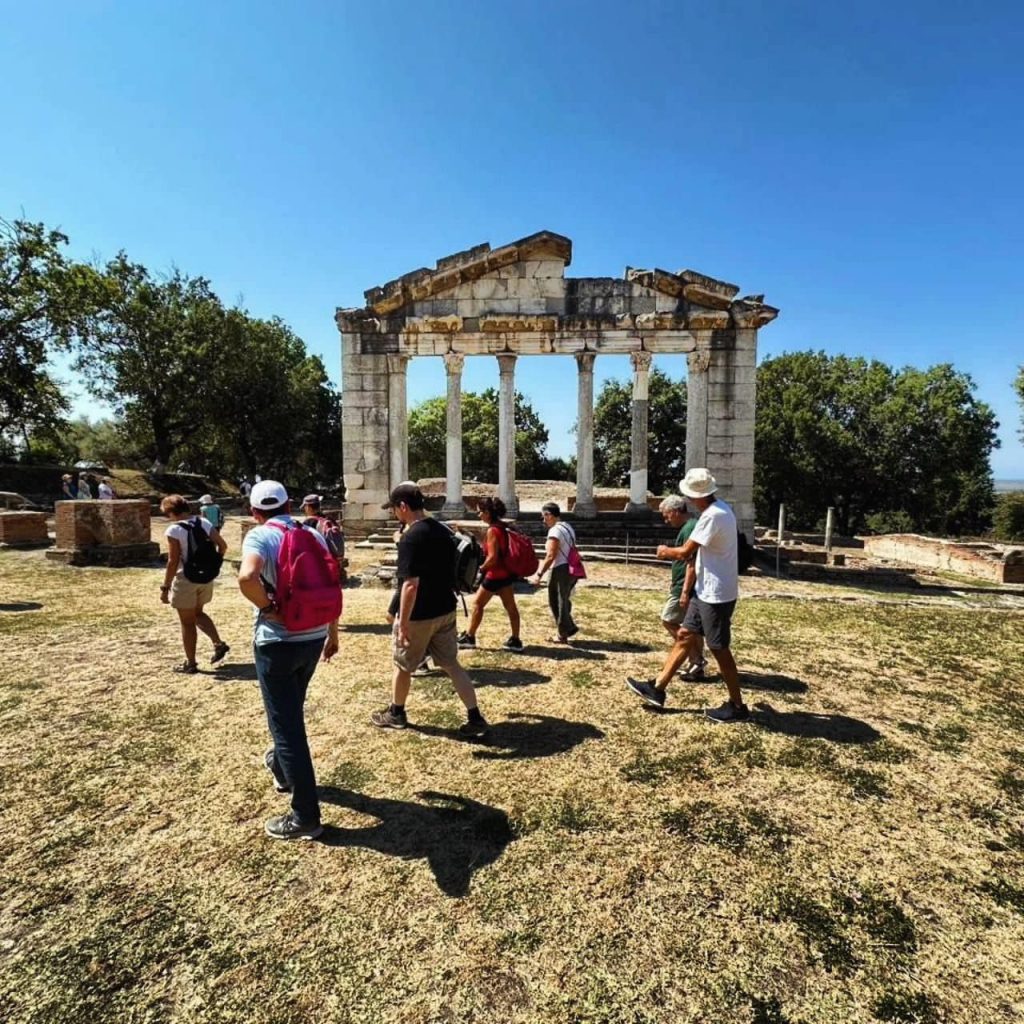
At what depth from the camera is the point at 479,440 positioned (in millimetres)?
43438

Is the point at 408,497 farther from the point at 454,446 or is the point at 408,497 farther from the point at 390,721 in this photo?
the point at 454,446

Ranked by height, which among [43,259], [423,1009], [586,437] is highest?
[43,259]

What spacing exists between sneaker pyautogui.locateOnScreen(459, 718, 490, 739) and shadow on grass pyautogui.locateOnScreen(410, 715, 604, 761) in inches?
1.2

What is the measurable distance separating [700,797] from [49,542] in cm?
1576

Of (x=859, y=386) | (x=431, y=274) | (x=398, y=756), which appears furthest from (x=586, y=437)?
(x=859, y=386)

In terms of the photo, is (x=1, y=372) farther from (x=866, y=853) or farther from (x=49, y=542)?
(x=866, y=853)

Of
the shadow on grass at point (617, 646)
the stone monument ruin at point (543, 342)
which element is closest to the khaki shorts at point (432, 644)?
the shadow on grass at point (617, 646)

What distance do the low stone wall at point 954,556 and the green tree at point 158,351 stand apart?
3107cm

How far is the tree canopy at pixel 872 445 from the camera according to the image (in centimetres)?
2997

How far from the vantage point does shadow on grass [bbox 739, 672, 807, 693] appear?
550 cm

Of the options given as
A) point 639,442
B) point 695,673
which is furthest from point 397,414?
point 695,673

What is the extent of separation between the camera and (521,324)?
614 inches

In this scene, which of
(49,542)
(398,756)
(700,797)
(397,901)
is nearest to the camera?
(397,901)

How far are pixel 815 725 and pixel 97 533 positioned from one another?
12.6 meters
